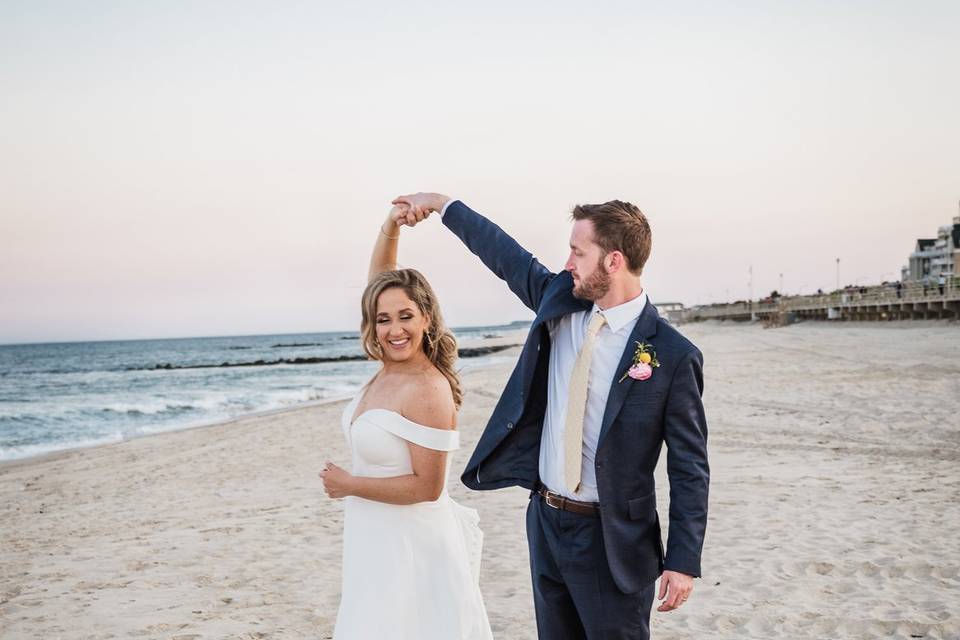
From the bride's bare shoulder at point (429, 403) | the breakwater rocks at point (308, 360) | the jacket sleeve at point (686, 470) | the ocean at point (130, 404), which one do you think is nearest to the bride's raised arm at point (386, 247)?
the bride's bare shoulder at point (429, 403)

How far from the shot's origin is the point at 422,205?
137 inches

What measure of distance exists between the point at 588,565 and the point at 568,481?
0.99 feet

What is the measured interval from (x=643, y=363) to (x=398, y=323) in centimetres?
99

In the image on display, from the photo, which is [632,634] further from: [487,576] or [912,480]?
[912,480]

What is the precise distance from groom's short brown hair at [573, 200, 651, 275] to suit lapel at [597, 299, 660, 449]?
21 centimetres

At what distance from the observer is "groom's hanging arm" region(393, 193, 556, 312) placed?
3.24m

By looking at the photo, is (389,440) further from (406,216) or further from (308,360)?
(308,360)

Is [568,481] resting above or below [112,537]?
above

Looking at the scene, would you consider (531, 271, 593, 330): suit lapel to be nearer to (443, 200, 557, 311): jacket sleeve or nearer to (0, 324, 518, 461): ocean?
(443, 200, 557, 311): jacket sleeve

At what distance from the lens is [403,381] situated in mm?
3086

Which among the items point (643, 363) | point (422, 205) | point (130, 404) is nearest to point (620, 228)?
point (643, 363)

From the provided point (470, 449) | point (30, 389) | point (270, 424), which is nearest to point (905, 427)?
point (470, 449)

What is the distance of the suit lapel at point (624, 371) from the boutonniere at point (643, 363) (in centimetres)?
2

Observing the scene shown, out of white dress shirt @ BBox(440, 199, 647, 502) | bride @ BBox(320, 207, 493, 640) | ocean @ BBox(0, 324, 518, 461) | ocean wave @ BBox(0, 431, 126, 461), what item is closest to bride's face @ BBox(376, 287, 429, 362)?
bride @ BBox(320, 207, 493, 640)
